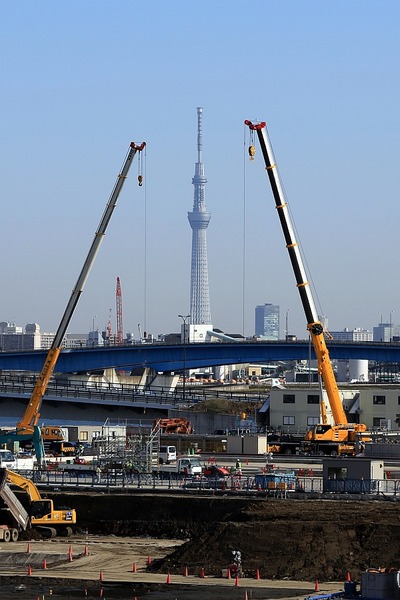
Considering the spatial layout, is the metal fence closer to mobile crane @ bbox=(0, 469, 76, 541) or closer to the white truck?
the white truck

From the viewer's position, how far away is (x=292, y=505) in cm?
6556

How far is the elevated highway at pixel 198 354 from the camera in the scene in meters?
161

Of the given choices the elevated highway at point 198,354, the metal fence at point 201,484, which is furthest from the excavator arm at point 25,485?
the elevated highway at point 198,354

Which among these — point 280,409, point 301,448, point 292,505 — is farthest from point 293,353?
point 292,505

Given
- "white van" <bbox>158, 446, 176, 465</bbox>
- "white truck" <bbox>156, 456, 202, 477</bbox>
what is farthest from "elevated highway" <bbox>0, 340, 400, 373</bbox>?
"white truck" <bbox>156, 456, 202, 477</bbox>

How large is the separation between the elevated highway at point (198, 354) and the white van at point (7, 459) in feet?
207

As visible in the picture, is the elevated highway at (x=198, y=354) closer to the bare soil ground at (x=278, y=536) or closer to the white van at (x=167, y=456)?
the white van at (x=167, y=456)

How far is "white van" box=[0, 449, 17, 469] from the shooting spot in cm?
8519

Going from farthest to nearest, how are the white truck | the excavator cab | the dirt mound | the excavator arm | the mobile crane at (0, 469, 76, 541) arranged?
the white truck
the excavator arm
the excavator cab
the mobile crane at (0, 469, 76, 541)
the dirt mound

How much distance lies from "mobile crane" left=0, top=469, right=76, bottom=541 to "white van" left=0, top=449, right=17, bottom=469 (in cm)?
1429

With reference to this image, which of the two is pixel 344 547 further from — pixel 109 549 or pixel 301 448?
pixel 301 448

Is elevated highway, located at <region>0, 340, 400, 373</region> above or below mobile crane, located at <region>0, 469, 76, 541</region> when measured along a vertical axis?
above

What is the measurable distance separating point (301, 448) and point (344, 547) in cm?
4274

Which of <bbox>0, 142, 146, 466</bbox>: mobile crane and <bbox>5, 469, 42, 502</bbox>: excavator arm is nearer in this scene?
<bbox>5, 469, 42, 502</bbox>: excavator arm
